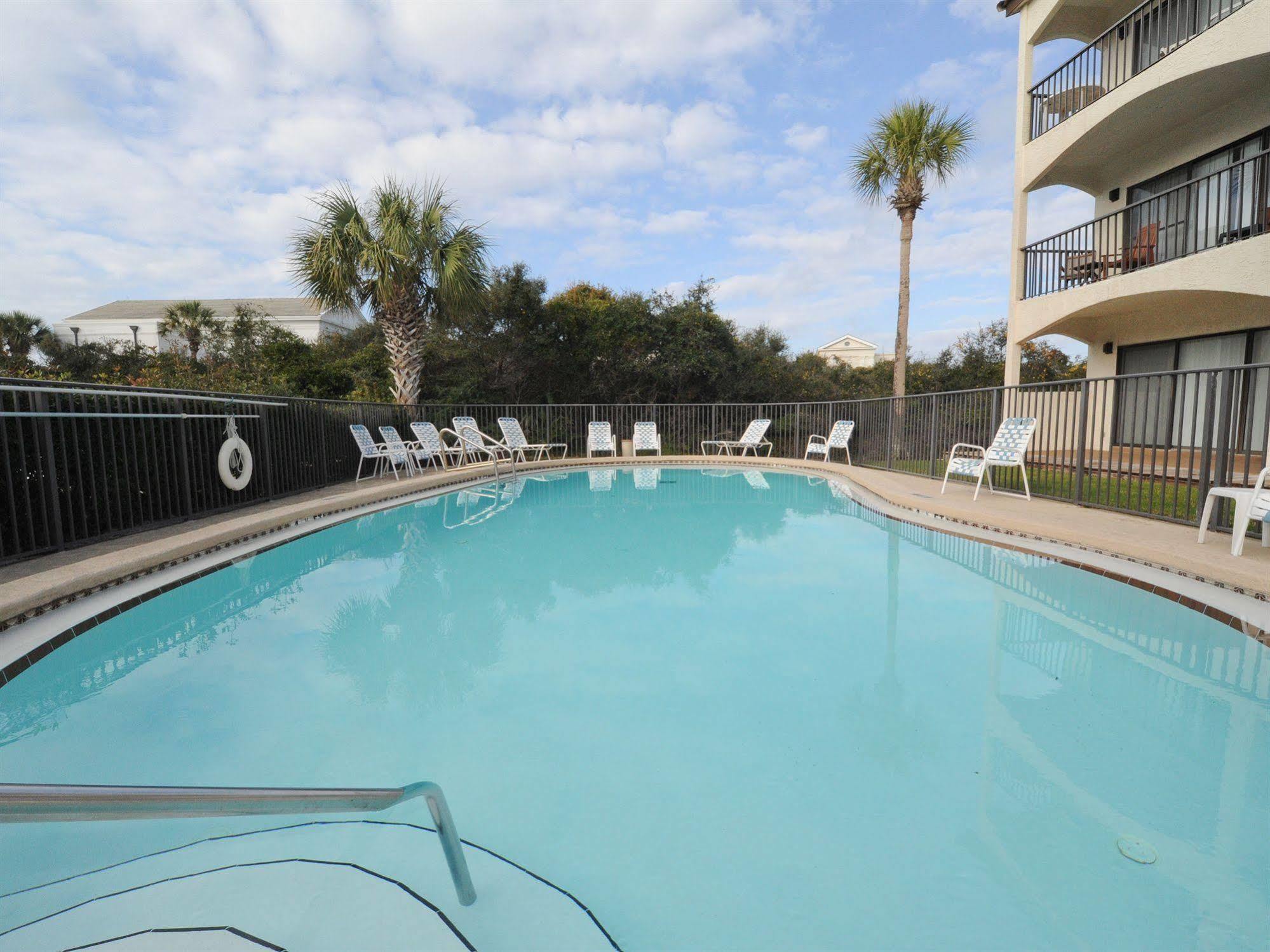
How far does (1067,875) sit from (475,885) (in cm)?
145

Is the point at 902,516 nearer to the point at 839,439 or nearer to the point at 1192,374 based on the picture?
the point at 1192,374

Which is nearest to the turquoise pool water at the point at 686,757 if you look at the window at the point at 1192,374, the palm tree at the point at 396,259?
the window at the point at 1192,374

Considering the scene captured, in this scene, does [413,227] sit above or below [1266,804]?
above

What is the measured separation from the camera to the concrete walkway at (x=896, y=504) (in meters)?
3.49

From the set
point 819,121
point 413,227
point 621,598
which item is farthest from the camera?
point 819,121

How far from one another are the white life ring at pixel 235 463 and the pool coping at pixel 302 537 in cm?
67

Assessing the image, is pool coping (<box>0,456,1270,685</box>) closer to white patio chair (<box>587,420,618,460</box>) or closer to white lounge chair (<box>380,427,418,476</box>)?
white lounge chair (<box>380,427,418,476</box>)

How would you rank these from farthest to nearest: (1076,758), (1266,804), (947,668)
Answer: (947,668), (1076,758), (1266,804)

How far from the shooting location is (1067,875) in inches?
61.6

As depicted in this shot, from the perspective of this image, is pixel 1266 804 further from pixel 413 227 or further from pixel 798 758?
pixel 413 227

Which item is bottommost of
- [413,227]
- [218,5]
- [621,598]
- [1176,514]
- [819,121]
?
[621,598]

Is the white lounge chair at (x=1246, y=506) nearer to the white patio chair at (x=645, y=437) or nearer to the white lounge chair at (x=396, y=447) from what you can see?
the white lounge chair at (x=396, y=447)

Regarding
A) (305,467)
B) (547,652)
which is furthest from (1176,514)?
(305,467)

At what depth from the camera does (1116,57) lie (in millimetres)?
9070
